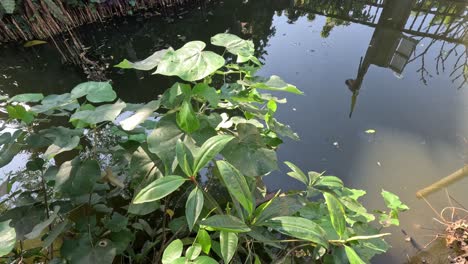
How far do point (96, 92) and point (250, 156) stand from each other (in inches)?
21.2

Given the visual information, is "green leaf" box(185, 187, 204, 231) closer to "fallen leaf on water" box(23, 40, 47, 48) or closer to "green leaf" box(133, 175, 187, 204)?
"green leaf" box(133, 175, 187, 204)

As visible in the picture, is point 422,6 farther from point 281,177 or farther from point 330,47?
point 281,177

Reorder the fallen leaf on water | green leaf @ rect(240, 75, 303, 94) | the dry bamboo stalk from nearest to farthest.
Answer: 1. green leaf @ rect(240, 75, 303, 94)
2. the dry bamboo stalk
3. the fallen leaf on water

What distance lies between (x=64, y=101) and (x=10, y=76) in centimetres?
316

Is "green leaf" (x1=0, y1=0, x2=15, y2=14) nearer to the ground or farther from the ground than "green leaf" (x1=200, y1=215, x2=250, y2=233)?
nearer to the ground

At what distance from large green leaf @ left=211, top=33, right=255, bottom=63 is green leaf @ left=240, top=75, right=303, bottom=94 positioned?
0.09 metres

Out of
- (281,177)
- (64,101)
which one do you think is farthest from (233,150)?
(281,177)

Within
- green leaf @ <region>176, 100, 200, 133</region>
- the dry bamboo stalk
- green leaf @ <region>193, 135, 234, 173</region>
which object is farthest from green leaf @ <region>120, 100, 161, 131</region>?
the dry bamboo stalk

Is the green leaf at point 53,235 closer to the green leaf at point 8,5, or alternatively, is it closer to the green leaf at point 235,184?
the green leaf at point 235,184

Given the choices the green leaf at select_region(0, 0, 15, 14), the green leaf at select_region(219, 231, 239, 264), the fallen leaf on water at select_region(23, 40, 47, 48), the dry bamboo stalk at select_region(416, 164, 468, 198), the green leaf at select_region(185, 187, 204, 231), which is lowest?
the dry bamboo stalk at select_region(416, 164, 468, 198)

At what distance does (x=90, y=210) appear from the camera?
1286 millimetres

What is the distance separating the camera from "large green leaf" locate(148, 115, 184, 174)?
2.69ft

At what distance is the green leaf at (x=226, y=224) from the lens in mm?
676

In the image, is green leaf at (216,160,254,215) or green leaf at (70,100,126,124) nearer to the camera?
green leaf at (216,160,254,215)
